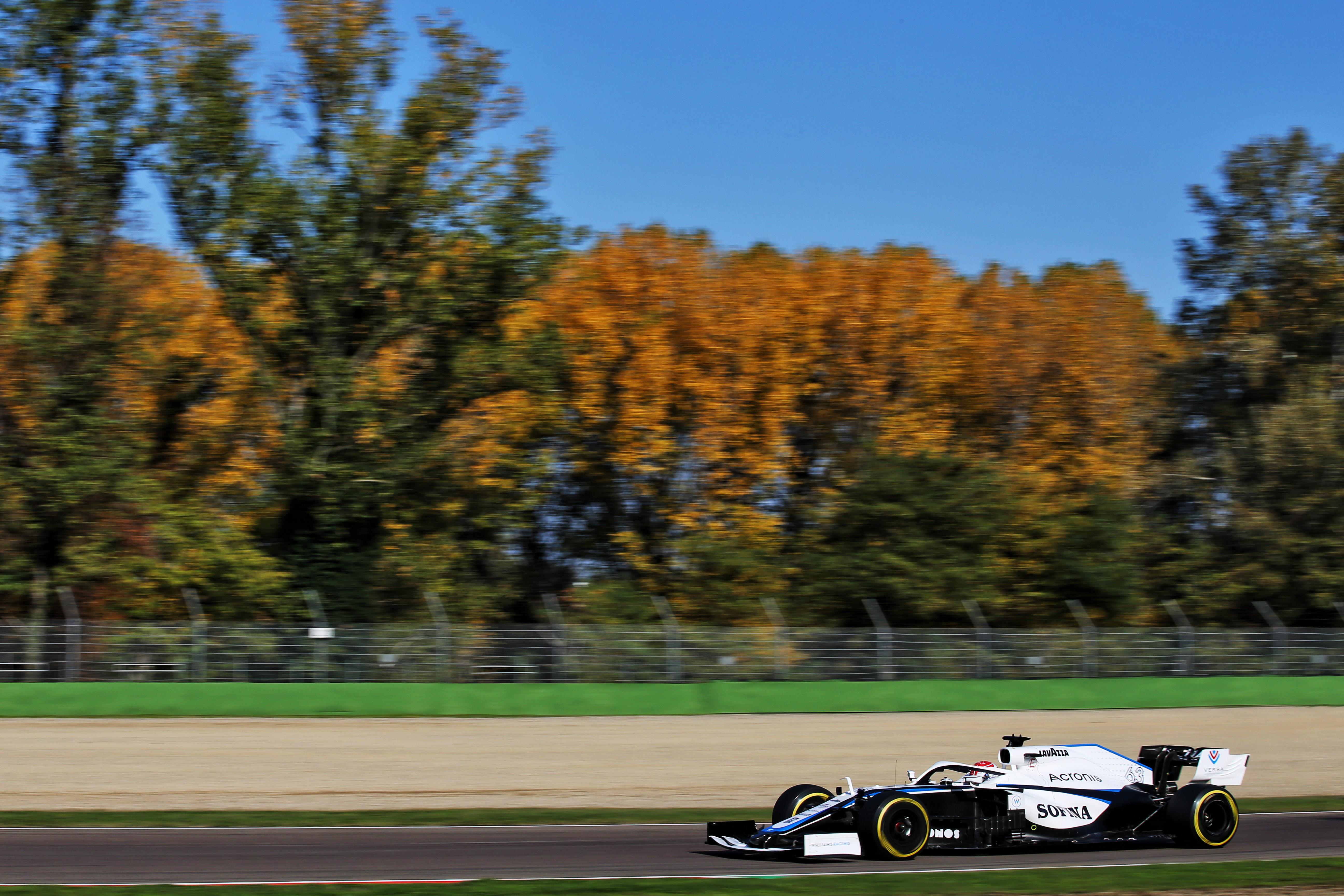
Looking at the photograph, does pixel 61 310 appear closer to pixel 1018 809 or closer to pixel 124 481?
pixel 124 481

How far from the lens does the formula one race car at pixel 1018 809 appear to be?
10516 millimetres

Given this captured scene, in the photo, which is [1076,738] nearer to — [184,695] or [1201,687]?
[1201,687]

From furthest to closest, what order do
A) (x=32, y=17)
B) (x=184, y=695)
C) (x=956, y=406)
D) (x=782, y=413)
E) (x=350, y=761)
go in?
(x=956, y=406)
(x=782, y=413)
(x=32, y=17)
(x=184, y=695)
(x=350, y=761)

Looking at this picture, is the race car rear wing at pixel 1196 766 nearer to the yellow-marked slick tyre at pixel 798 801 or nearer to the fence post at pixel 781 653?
the yellow-marked slick tyre at pixel 798 801

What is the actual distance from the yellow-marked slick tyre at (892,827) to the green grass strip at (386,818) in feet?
12.4

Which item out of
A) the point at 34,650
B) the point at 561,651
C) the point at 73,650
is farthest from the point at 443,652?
the point at 34,650

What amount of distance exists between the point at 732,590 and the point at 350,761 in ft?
41.3

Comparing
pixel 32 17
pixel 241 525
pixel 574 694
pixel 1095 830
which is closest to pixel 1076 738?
pixel 574 694

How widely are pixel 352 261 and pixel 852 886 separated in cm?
2200

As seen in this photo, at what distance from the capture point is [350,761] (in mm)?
18453

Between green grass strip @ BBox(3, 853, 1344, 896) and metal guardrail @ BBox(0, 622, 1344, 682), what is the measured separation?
12908 mm

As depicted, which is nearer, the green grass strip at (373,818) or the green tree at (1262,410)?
the green grass strip at (373,818)

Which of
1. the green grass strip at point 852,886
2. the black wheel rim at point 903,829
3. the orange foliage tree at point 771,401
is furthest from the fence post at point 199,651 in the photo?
the black wheel rim at point 903,829

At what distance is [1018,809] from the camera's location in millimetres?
11016
